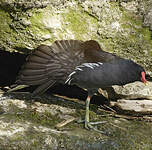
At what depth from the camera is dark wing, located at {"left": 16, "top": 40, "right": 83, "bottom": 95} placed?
10.4 feet

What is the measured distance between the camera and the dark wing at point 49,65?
316 centimetres

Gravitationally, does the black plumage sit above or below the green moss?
below

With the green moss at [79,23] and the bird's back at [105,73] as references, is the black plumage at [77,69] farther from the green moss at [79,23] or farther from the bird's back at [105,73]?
the green moss at [79,23]

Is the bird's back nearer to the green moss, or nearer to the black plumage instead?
the black plumage

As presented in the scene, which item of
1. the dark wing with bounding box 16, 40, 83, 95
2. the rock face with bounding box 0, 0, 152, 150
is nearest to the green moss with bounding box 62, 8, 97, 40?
the rock face with bounding box 0, 0, 152, 150

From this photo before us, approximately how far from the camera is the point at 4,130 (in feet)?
9.20

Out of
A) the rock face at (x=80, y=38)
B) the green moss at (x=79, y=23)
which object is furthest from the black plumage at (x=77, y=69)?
the green moss at (x=79, y=23)

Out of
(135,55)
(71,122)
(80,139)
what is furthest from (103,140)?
(135,55)

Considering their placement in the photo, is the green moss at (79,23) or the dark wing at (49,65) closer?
the dark wing at (49,65)

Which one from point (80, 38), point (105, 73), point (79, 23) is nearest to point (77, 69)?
point (105, 73)

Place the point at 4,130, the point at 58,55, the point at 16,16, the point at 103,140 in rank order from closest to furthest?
1. the point at 4,130
2. the point at 103,140
3. the point at 58,55
4. the point at 16,16

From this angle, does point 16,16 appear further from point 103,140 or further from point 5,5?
point 103,140

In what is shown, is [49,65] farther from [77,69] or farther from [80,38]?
[80,38]

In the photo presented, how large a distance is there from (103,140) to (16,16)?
1.67 meters
